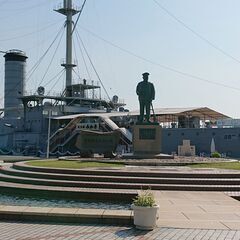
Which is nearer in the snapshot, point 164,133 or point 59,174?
point 59,174

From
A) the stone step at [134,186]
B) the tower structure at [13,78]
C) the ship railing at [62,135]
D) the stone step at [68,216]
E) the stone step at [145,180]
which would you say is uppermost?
the tower structure at [13,78]

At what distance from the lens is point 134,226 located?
995 centimetres

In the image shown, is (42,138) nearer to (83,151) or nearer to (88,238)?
(83,151)

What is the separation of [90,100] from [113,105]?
18.9ft

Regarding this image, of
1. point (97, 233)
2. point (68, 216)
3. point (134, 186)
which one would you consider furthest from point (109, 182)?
point (97, 233)

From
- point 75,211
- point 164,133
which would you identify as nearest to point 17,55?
point 164,133

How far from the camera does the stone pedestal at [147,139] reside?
91.2 feet

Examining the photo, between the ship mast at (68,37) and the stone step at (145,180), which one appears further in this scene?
the ship mast at (68,37)

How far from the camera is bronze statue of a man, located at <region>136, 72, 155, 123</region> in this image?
94.0 ft

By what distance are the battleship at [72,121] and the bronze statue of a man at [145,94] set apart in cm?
2140

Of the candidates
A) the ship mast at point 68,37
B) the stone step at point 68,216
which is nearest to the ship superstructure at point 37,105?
the ship mast at point 68,37

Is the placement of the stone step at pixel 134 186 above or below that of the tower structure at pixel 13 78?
below

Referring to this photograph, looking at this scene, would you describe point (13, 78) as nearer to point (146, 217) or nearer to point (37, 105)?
point (37, 105)

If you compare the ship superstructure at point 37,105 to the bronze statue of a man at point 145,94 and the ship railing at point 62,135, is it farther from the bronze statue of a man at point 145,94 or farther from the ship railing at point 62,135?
the bronze statue of a man at point 145,94
